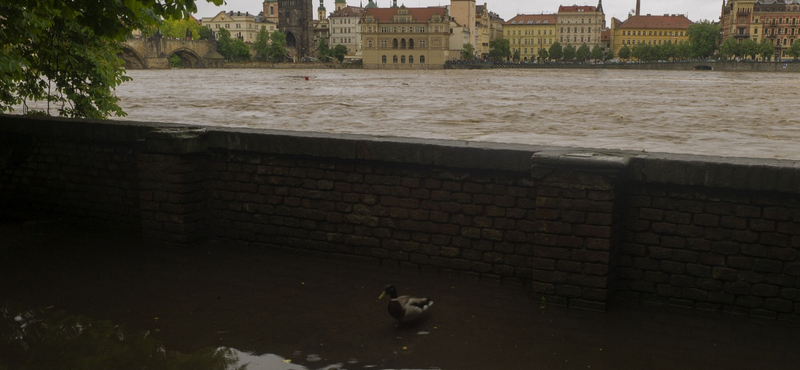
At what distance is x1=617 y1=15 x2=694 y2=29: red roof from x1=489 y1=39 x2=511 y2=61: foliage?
2572 cm

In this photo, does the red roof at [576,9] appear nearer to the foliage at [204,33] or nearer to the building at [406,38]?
the building at [406,38]

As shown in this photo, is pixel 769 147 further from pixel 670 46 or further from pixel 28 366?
pixel 670 46

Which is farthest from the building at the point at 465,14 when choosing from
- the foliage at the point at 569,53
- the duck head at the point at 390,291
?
the duck head at the point at 390,291

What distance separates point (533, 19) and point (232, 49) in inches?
2805

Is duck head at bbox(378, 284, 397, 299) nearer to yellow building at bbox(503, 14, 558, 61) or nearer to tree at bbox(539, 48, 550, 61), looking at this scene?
tree at bbox(539, 48, 550, 61)

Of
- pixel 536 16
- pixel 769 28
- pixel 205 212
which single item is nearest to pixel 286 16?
pixel 536 16

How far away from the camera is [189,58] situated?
398ft

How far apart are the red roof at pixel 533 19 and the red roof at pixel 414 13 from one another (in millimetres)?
36697

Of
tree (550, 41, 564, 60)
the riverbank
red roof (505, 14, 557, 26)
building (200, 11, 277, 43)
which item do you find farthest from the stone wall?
building (200, 11, 277, 43)

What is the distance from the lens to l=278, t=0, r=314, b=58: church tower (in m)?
155

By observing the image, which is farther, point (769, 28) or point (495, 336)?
point (769, 28)

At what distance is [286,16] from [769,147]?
500 ft

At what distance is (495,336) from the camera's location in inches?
201

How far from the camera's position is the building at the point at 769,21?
447 feet
